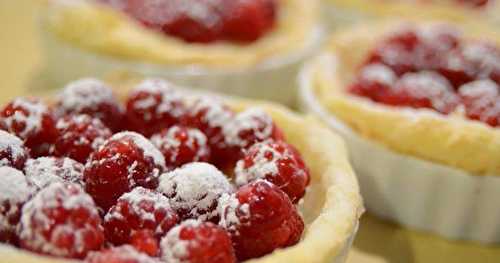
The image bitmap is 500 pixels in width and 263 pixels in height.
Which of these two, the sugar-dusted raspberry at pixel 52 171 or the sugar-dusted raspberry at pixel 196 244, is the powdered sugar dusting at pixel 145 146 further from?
the sugar-dusted raspberry at pixel 196 244

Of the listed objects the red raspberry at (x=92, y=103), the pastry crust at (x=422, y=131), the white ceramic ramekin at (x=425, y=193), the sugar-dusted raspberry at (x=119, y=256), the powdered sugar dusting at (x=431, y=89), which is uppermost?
the red raspberry at (x=92, y=103)

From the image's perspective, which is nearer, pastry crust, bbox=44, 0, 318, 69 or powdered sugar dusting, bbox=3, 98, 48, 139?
powdered sugar dusting, bbox=3, 98, 48, 139

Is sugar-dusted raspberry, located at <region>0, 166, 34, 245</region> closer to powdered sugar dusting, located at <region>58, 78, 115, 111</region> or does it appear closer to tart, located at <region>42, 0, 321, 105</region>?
powdered sugar dusting, located at <region>58, 78, 115, 111</region>

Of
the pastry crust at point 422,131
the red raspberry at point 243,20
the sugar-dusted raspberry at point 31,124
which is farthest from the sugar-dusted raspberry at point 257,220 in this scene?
the red raspberry at point 243,20

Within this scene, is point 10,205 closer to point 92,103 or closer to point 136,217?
point 136,217

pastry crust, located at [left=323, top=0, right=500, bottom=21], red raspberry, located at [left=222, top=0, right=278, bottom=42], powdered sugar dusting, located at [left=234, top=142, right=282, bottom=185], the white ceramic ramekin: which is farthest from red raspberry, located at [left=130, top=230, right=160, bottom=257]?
pastry crust, located at [left=323, top=0, right=500, bottom=21]

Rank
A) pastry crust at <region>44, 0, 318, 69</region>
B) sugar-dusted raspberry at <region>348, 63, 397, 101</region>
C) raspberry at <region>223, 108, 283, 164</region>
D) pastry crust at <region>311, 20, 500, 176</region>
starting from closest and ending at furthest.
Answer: raspberry at <region>223, 108, 283, 164</region>, pastry crust at <region>311, 20, 500, 176</region>, sugar-dusted raspberry at <region>348, 63, 397, 101</region>, pastry crust at <region>44, 0, 318, 69</region>

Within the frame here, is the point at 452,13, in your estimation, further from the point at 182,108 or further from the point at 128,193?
the point at 128,193
